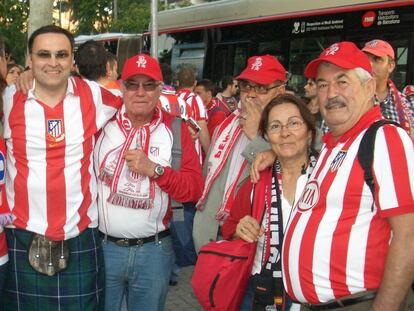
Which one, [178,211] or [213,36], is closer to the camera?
[178,211]

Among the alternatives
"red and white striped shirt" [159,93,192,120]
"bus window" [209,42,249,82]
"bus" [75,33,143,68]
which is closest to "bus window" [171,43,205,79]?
"bus window" [209,42,249,82]

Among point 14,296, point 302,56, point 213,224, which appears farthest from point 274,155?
point 302,56

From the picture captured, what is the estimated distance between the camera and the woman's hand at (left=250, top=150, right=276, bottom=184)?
2.69 meters

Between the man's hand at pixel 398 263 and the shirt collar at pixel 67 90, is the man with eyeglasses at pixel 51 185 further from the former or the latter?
the man's hand at pixel 398 263

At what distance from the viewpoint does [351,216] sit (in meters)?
2.05

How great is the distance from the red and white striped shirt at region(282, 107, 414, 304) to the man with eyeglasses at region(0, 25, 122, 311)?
124 cm

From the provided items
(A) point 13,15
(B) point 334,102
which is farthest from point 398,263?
(A) point 13,15

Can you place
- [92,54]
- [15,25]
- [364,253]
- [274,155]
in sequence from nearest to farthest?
[364,253] → [274,155] → [92,54] → [15,25]

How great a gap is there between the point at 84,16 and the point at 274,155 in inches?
998

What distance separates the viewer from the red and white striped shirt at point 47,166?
9.08 feet

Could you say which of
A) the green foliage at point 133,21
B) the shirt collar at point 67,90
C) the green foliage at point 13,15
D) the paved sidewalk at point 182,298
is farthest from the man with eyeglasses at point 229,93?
the green foliage at point 133,21

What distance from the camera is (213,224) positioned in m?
3.01

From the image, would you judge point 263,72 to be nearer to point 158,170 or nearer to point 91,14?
point 158,170

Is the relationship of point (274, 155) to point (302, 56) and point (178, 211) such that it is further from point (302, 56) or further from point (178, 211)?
point (302, 56)
